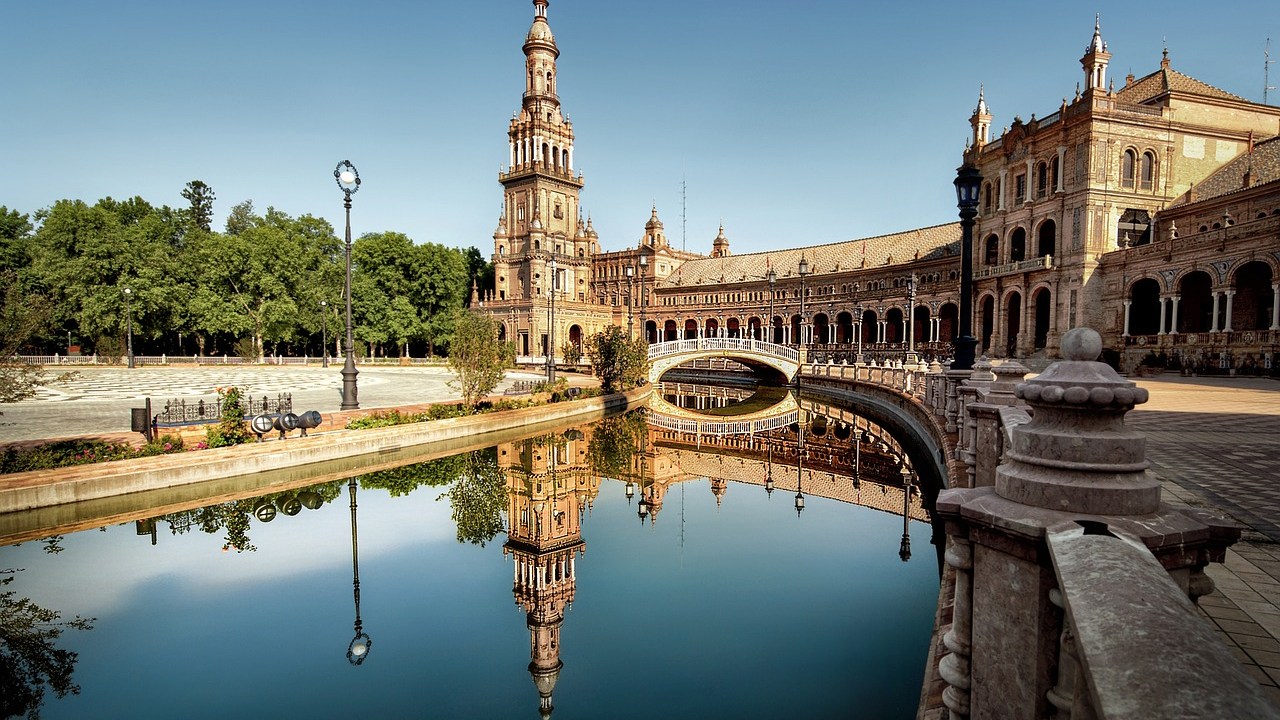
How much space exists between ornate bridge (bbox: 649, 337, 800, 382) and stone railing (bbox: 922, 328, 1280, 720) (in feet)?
122

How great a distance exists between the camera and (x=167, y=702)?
21.4ft

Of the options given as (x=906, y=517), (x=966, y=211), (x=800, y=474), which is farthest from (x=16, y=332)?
(x=966, y=211)

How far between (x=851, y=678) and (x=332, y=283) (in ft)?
203

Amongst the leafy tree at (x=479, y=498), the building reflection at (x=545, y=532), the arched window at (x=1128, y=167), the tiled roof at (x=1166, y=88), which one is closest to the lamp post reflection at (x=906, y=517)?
the building reflection at (x=545, y=532)

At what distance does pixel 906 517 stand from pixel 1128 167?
3568 centimetres

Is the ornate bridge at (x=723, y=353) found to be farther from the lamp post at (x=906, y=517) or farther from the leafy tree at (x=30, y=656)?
the leafy tree at (x=30, y=656)

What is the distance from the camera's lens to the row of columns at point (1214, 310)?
Answer: 2477cm

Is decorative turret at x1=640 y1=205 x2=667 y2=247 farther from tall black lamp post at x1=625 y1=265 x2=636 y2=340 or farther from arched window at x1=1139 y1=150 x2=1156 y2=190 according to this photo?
arched window at x1=1139 y1=150 x2=1156 y2=190

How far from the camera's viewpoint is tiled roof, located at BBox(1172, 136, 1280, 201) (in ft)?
105

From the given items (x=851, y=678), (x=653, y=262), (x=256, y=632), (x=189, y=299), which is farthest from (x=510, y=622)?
(x=653, y=262)

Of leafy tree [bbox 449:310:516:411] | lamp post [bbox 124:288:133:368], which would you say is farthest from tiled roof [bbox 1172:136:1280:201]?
lamp post [bbox 124:288:133:368]

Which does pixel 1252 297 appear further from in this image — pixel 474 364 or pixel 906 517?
pixel 474 364

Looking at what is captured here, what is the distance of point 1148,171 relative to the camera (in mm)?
36094

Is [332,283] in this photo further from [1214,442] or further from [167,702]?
[1214,442]
